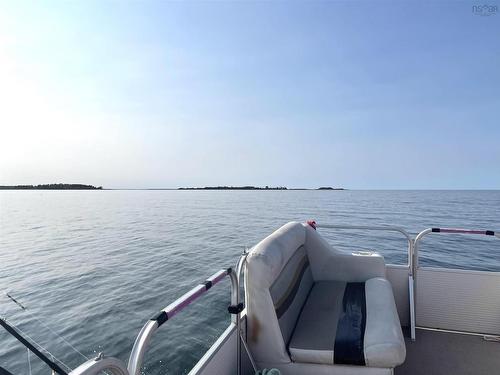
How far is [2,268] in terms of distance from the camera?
11000mm

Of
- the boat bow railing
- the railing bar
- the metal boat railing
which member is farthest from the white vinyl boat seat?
the railing bar

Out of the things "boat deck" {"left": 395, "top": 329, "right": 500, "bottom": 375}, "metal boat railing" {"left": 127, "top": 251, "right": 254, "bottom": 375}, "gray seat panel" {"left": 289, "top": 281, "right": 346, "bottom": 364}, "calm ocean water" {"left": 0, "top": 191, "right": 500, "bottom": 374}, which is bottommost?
"calm ocean water" {"left": 0, "top": 191, "right": 500, "bottom": 374}

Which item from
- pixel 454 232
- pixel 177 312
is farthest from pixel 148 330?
pixel 454 232

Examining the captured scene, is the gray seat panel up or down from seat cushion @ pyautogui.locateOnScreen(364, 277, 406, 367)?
down

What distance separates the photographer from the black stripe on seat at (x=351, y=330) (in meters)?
2.44

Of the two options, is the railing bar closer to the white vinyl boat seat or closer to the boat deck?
the white vinyl boat seat

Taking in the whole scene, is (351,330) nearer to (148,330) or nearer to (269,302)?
(269,302)

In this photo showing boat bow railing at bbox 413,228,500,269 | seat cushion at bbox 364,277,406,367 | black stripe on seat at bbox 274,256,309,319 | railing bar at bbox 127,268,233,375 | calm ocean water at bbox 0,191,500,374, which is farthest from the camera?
calm ocean water at bbox 0,191,500,374

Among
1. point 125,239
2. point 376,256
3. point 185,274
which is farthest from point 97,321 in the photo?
point 125,239

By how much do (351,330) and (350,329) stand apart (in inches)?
0.8

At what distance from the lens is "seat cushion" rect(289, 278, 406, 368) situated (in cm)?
241

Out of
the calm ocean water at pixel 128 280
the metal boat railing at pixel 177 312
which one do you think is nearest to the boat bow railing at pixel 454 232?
the metal boat railing at pixel 177 312

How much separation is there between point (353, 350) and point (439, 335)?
217cm

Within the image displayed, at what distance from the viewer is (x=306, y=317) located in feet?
10.4
